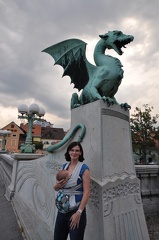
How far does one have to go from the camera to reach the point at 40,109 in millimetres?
8523

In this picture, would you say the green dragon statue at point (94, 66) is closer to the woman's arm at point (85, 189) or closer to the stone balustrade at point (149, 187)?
the woman's arm at point (85, 189)

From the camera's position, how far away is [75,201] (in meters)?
1.67

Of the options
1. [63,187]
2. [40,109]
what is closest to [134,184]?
[63,187]

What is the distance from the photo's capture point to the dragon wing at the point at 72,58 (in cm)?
360

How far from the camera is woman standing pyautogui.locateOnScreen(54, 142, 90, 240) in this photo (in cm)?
160

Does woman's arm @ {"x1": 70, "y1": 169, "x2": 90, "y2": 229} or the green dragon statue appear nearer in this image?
woman's arm @ {"x1": 70, "y1": 169, "x2": 90, "y2": 229}

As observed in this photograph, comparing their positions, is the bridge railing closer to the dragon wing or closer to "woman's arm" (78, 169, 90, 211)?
"woman's arm" (78, 169, 90, 211)

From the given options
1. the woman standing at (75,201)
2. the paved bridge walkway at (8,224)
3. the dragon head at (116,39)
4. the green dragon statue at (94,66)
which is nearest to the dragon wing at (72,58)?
the green dragon statue at (94,66)

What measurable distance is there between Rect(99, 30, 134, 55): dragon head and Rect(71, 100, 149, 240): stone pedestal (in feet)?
4.32

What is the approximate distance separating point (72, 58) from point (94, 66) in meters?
0.55

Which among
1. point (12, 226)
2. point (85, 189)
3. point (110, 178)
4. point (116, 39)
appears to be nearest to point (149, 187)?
point (110, 178)

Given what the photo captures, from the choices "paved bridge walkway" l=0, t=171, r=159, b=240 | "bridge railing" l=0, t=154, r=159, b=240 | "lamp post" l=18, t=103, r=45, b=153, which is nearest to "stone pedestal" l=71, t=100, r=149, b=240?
"bridge railing" l=0, t=154, r=159, b=240

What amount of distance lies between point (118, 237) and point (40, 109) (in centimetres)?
712

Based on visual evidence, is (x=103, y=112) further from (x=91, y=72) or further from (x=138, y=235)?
(x=138, y=235)
